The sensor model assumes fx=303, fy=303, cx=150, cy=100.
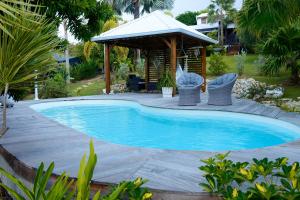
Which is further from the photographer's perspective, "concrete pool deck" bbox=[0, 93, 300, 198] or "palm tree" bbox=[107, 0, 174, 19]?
"palm tree" bbox=[107, 0, 174, 19]

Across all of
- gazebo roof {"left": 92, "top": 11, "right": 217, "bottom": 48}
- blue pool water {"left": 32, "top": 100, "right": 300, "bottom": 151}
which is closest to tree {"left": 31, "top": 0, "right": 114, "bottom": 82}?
blue pool water {"left": 32, "top": 100, "right": 300, "bottom": 151}

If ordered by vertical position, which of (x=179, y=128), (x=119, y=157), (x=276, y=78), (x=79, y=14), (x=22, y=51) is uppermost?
(x=79, y=14)

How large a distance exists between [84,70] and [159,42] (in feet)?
40.2

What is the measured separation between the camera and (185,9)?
5522cm

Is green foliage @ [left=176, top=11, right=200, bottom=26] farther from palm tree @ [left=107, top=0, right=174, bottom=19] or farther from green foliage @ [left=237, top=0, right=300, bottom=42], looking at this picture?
green foliage @ [left=237, top=0, right=300, bottom=42]

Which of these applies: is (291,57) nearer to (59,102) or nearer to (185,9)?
(59,102)

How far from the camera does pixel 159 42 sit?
645 inches

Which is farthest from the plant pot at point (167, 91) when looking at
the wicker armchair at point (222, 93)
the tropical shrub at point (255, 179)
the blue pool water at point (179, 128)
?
the tropical shrub at point (255, 179)

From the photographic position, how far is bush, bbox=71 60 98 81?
26312 mm

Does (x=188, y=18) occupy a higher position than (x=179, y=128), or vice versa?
(x=188, y=18)

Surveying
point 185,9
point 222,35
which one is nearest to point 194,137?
point 222,35

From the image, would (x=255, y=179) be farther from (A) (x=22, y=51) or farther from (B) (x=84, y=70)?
(B) (x=84, y=70)

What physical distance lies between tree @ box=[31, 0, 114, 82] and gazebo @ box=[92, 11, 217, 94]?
7955 mm

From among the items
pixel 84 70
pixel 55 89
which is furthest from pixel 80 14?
pixel 84 70
